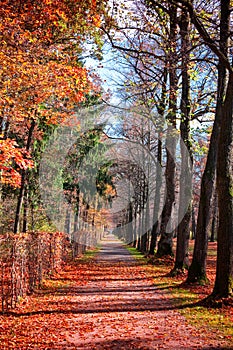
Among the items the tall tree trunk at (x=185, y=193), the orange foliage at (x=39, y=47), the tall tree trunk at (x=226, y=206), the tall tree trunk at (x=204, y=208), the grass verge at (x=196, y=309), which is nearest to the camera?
the grass verge at (x=196, y=309)

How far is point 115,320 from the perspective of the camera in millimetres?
8055

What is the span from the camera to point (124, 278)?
15.2 meters

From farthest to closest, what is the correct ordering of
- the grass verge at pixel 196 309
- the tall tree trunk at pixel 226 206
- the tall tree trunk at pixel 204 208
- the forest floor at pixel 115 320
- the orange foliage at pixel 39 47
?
the tall tree trunk at pixel 204 208
the orange foliage at pixel 39 47
the tall tree trunk at pixel 226 206
the grass verge at pixel 196 309
the forest floor at pixel 115 320

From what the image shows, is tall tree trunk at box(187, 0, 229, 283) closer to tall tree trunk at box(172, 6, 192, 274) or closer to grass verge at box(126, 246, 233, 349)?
grass verge at box(126, 246, 233, 349)

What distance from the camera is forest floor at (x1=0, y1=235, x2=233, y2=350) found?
6402mm

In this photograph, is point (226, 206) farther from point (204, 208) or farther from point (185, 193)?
point (185, 193)

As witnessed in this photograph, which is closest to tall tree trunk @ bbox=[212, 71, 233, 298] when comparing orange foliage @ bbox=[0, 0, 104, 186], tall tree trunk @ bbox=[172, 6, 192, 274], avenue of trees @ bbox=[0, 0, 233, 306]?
avenue of trees @ bbox=[0, 0, 233, 306]

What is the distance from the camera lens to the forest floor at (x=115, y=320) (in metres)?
6.40

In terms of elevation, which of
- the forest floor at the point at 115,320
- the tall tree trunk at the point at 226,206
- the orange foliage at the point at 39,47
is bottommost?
the forest floor at the point at 115,320

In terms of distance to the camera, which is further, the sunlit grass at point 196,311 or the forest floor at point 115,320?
the sunlit grass at point 196,311

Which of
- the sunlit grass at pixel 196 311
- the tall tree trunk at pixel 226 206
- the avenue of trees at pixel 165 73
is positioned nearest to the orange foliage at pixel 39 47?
the avenue of trees at pixel 165 73

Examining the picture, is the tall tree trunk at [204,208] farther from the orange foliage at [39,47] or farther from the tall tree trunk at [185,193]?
the orange foliage at [39,47]

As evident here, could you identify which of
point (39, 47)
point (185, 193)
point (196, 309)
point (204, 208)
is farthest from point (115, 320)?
point (39, 47)

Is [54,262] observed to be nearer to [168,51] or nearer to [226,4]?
[168,51]
